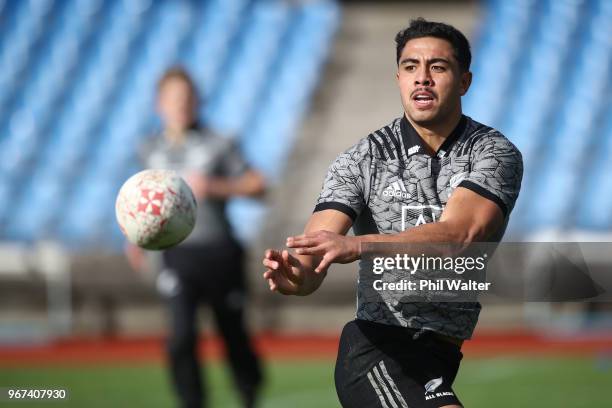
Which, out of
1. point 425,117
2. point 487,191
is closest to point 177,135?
point 425,117

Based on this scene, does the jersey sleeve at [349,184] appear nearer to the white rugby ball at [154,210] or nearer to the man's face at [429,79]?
the man's face at [429,79]

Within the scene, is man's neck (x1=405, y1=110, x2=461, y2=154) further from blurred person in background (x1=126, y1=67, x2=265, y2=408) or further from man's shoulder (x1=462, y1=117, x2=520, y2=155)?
blurred person in background (x1=126, y1=67, x2=265, y2=408)

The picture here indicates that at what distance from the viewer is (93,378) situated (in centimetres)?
1087

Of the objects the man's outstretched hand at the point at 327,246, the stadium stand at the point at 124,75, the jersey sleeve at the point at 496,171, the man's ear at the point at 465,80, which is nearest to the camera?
the man's outstretched hand at the point at 327,246

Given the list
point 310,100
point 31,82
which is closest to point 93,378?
point 310,100

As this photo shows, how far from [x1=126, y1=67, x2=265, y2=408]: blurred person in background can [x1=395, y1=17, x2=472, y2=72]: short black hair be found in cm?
344

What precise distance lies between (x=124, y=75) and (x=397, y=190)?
783 inches

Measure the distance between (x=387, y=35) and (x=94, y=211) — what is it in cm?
847

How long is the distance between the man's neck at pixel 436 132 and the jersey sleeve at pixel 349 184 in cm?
24

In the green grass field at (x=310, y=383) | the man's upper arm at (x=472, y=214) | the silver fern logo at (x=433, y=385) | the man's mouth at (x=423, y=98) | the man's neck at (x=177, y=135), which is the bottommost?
the green grass field at (x=310, y=383)

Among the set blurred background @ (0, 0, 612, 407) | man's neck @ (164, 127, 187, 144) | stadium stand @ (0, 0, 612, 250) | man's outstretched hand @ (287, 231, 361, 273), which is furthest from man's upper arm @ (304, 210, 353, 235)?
stadium stand @ (0, 0, 612, 250)

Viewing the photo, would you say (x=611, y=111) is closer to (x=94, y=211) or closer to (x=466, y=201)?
(x=94, y=211)

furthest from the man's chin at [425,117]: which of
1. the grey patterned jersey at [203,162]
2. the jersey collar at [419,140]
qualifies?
the grey patterned jersey at [203,162]

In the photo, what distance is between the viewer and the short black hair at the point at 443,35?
388 cm
